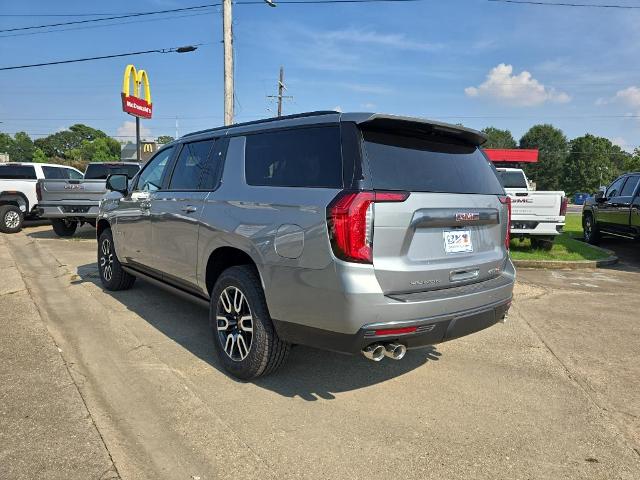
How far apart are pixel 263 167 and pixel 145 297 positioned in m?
3.17

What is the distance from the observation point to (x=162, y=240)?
15.3 ft

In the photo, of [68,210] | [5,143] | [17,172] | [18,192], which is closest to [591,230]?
[68,210]

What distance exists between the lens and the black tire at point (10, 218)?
12.6m

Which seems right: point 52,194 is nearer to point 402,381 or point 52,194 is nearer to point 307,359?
point 307,359

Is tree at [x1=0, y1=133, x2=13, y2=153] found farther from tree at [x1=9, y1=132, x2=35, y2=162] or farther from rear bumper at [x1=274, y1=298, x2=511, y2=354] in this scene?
rear bumper at [x1=274, y1=298, x2=511, y2=354]

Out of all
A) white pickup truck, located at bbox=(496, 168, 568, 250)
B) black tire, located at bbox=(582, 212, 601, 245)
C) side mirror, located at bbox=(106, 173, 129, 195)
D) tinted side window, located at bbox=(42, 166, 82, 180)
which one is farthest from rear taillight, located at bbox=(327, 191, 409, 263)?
tinted side window, located at bbox=(42, 166, 82, 180)

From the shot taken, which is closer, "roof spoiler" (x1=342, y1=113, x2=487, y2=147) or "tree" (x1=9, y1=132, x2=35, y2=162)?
"roof spoiler" (x1=342, y1=113, x2=487, y2=147)

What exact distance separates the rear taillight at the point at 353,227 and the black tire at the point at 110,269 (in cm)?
405

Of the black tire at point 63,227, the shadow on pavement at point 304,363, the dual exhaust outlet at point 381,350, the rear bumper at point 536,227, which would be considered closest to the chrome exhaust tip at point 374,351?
the dual exhaust outlet at point 381,350

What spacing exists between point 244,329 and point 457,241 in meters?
1.63

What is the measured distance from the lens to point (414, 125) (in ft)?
10.5

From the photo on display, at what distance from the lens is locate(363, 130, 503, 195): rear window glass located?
9.79 ft

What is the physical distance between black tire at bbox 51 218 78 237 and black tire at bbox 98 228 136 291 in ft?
22.3

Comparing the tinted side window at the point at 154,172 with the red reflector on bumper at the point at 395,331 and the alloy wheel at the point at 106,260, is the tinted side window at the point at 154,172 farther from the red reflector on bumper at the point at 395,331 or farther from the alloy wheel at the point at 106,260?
the red reflector on bumper at the point at 395,331
